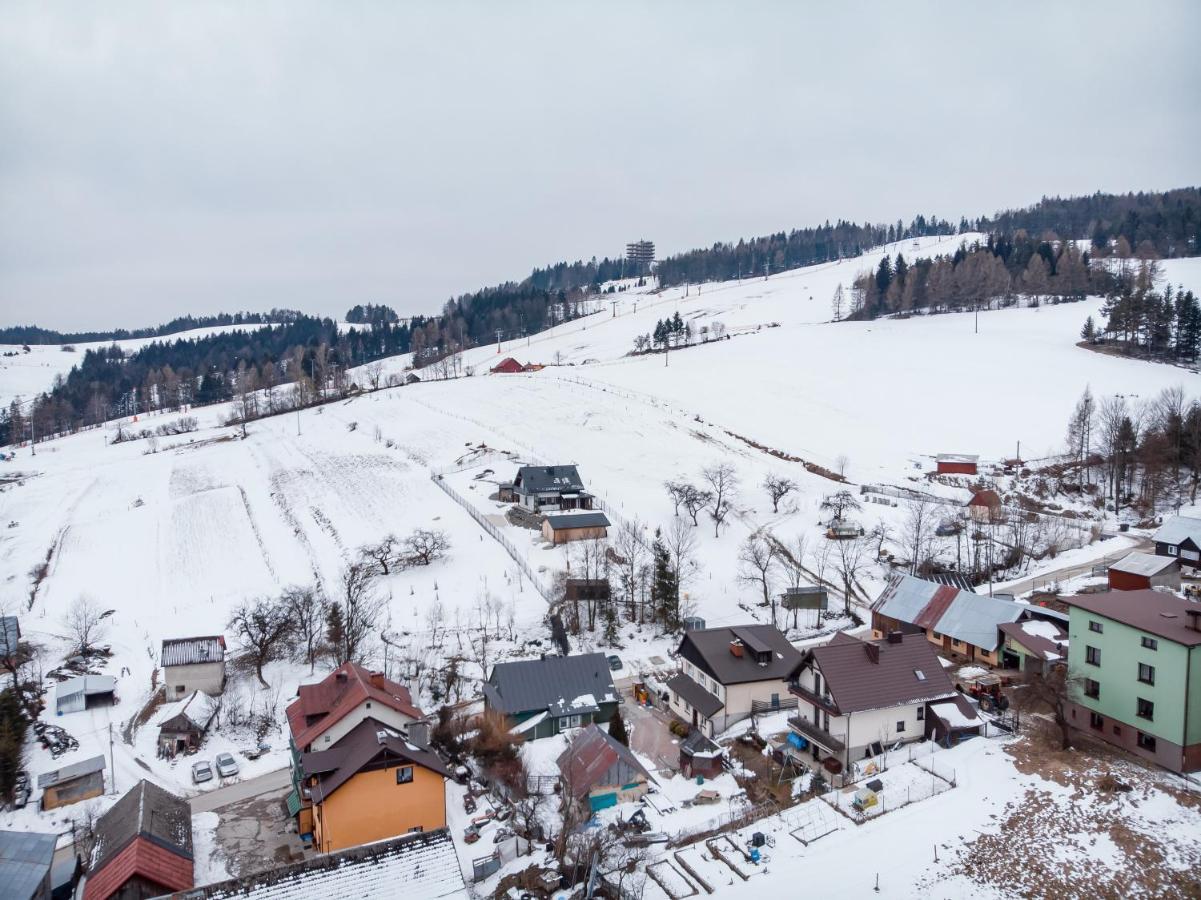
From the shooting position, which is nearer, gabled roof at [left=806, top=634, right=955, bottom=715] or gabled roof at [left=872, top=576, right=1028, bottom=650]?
gabled roof at [left=806, top=634, right=955, bottom=715]

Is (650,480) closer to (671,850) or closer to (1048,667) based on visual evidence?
(1048,667)

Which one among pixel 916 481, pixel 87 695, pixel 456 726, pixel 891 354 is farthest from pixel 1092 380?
pixel 87 695

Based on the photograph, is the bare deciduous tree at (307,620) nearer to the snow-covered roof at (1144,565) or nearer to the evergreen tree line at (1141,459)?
the snow-covered roof at (1144,565)

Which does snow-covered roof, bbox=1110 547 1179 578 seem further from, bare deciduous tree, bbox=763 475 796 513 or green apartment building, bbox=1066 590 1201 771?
bare deciduous tree, bbox=763 475 796 513

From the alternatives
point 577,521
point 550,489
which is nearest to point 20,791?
point 577,521

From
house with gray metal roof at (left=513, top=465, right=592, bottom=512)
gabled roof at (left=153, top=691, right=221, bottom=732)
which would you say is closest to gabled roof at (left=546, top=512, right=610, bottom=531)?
house with gray metal roof at (left=513, top=465, right=592, bottom=512)

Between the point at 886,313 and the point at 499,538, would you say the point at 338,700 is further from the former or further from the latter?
the point at 886,313
